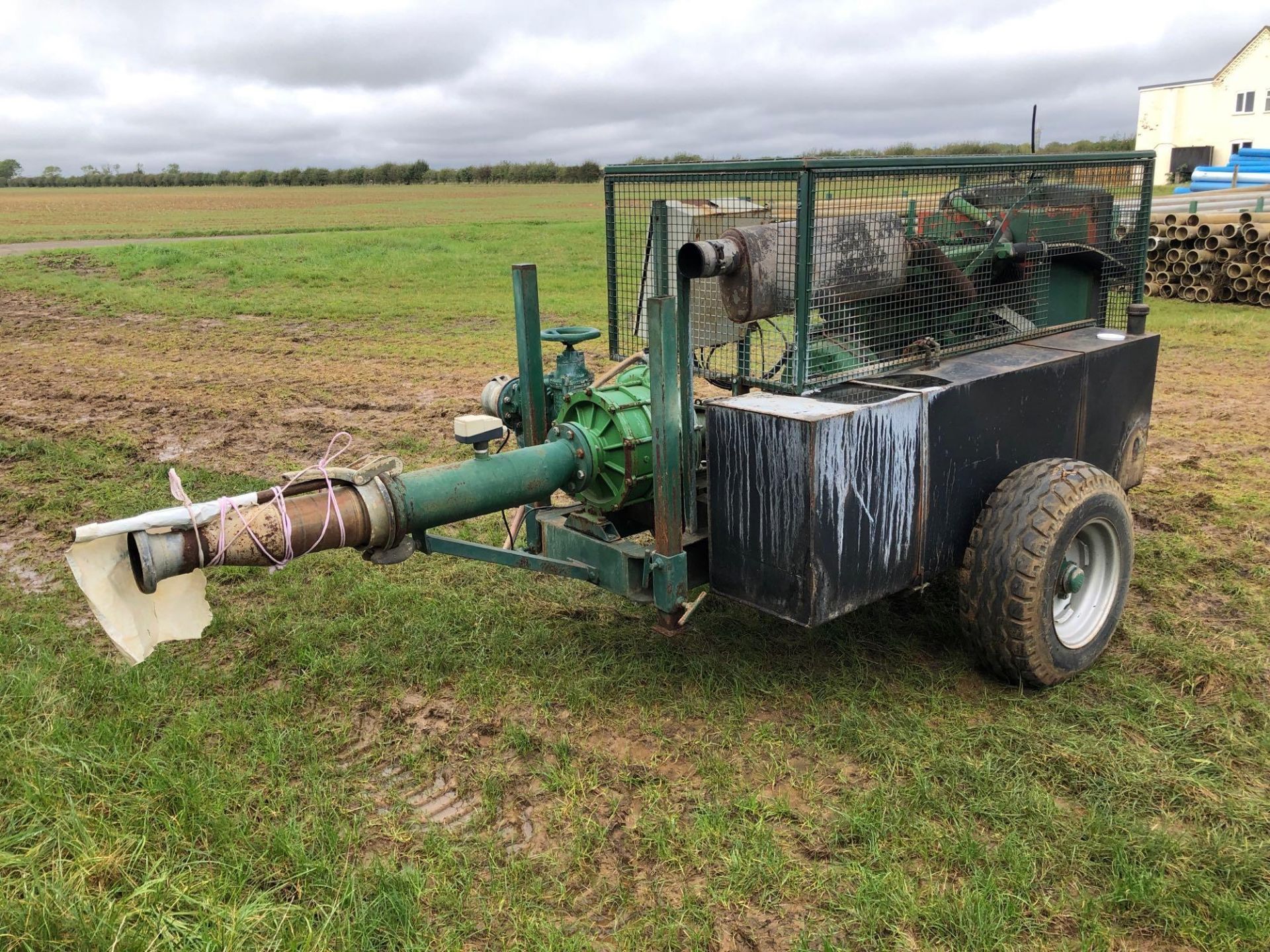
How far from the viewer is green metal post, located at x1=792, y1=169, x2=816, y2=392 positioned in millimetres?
3363

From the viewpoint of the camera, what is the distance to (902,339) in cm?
407

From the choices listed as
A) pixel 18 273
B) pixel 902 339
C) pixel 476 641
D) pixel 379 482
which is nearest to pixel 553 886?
pixel 379 482

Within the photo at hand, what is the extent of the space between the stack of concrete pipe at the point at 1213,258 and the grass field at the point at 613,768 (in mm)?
7893

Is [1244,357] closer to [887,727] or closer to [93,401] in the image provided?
[887,727]

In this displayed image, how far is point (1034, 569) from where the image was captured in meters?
3.59

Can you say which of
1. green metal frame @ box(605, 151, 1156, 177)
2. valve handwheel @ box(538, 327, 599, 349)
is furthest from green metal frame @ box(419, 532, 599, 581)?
green metal frame @ box(605, 151, 1156, 177)

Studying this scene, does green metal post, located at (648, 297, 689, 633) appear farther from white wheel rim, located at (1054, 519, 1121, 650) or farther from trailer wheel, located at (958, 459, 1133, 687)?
white wheel rim, located at (1054, 519, 1121, 650)

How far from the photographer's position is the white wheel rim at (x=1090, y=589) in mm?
3990

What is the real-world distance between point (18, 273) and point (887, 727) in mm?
18398

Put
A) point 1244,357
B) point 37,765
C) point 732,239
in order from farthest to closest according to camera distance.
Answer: point 1244,357 → point 732,239 → point 37,765

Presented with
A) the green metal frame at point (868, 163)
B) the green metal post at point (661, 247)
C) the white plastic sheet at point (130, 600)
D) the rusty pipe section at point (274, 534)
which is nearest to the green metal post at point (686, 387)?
the green metal post at point (661, 247)

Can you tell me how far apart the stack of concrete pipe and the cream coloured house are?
105 feet

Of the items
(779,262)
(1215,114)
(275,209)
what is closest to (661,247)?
(779,262)

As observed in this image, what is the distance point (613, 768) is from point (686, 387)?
52.9 inches
